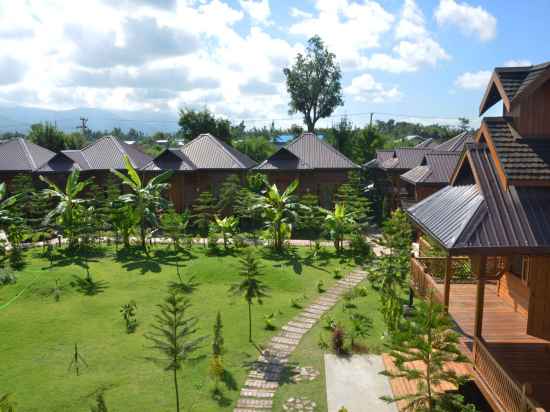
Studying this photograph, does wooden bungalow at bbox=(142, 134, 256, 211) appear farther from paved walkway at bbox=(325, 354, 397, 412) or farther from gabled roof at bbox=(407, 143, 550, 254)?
gabled roof at bbox=(407, 143, 550, 254)

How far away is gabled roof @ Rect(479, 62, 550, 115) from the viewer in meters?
11.0

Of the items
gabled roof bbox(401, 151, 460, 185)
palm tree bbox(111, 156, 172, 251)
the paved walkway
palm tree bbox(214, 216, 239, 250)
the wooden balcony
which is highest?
gabled roof bbox(401, 151, 460, 185)

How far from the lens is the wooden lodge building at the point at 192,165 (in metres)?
35.2

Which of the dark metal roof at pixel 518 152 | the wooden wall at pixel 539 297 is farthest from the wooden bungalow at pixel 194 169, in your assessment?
the wooden wall at pixel 539 297

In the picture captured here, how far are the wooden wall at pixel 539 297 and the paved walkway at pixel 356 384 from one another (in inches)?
162

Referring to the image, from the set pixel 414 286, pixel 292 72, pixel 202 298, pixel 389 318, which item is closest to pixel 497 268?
pixel 414 286

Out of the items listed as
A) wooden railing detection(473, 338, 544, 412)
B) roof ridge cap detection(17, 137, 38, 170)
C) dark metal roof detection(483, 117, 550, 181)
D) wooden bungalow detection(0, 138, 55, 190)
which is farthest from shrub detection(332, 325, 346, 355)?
roof ridge cap detection(17, 137, 38, 170)

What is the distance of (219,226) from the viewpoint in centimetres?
2734

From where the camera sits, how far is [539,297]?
11242 mm

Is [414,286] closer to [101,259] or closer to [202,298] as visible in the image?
[202,298]

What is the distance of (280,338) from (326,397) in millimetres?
3949

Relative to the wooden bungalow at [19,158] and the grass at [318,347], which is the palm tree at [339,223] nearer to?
the grass at [318,347]

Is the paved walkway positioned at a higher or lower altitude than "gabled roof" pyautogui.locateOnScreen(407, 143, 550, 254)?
lower

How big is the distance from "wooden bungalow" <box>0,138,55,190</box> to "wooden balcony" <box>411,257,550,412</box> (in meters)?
32.4
